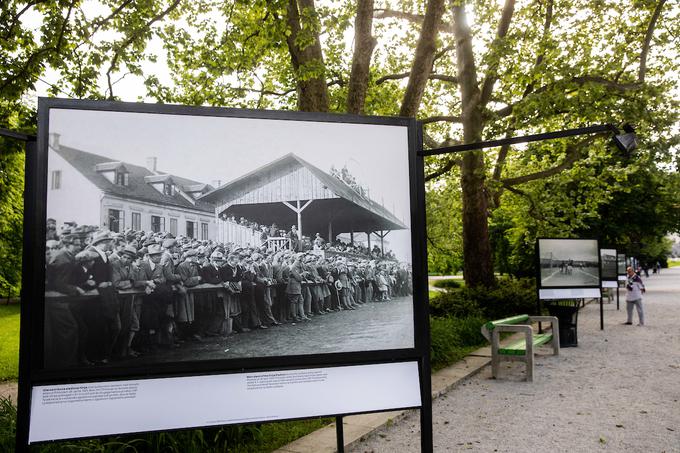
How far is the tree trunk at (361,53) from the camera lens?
9.51m

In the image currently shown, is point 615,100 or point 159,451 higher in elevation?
point 615,100

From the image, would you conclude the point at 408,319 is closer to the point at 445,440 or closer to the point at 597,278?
the point at 445,440

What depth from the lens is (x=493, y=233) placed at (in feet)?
128

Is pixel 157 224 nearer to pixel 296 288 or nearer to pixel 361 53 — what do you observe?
pixel 296 288

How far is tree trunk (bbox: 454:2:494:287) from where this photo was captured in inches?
670

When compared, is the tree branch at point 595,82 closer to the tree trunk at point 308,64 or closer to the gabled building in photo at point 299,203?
the tree trunk at point 308,64

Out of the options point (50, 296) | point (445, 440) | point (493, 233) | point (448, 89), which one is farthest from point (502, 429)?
point (493, 233)

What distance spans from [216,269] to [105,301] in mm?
677

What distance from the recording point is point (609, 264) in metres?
21.0

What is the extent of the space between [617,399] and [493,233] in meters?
31.9

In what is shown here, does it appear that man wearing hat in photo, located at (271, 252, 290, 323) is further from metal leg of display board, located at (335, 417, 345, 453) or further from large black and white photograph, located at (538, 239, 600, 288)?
large black and white photograph, located at (538, 239, 600, 288)

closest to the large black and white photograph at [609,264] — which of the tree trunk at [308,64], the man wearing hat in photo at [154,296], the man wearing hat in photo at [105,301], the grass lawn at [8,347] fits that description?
the tree trunk at [308,64]

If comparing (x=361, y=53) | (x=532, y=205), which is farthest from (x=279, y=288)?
(x=532, y=205)

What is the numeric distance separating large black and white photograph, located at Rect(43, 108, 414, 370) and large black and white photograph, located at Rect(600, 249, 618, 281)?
63.2 ft
